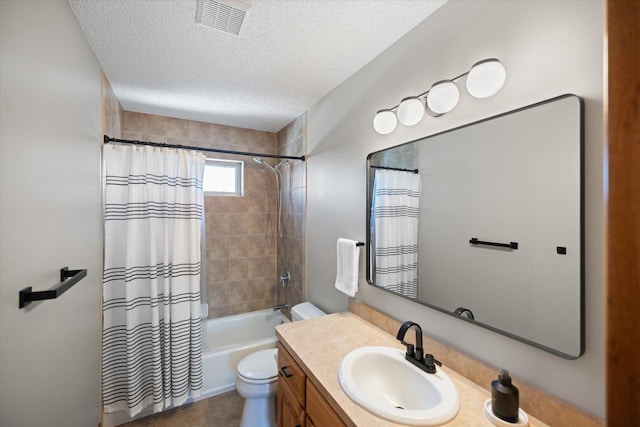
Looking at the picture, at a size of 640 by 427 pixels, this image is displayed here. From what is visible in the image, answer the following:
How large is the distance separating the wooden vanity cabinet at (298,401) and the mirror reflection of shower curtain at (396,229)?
658 mm

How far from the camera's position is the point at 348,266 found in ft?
5.77

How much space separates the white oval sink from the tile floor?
142cm

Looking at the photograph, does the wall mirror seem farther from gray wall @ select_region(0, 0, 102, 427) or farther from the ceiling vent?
gray wall @ select_region(0, 0, 102, 427)

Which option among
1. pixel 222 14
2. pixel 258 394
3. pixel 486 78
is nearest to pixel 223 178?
pixel 222 14

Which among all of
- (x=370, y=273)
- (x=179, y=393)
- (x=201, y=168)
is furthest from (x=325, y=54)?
(x=179, y=393)

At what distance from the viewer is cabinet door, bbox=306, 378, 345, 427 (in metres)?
0.97

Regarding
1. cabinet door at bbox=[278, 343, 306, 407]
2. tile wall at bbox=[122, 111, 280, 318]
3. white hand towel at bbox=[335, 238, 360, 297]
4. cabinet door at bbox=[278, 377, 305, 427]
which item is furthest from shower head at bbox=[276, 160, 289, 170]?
cabinet door at bbox=[278, 377, 305, 427]

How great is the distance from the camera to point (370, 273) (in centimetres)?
167

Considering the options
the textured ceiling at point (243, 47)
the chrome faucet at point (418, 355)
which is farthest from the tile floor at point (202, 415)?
the textured ceiling at point (243, 47)

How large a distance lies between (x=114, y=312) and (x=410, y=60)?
2518 mm

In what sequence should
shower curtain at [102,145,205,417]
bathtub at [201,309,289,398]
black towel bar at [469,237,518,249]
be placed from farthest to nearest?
bathtub at [201,309,289,398], shower curtain at [102,145,205,417], black towel bar at [469,237,518,249]

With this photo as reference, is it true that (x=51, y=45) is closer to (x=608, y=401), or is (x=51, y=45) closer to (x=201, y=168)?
(x=201, y=168)

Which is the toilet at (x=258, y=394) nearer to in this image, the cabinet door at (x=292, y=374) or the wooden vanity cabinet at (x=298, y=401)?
the wooden vanity cabinet at (x=298, y=401)

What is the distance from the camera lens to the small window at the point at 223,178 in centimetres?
299
